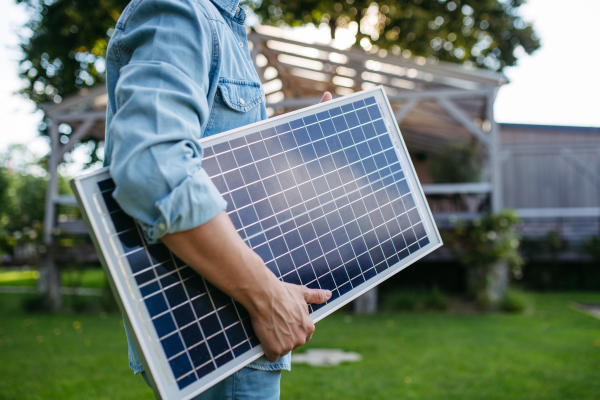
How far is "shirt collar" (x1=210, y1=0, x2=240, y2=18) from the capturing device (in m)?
1.19

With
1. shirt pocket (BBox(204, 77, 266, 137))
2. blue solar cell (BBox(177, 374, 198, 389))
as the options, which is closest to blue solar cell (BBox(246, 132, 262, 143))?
shirt pocket (BBox(204, 77, 266, 137))

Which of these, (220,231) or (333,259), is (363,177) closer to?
(333,259)

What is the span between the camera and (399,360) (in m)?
5.18

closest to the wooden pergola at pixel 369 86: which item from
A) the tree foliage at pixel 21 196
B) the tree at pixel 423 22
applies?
the tree at pixel 423 22

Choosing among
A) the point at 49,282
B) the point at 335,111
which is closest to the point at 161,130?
the point at 335,111

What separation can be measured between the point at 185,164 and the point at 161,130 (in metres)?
0.08

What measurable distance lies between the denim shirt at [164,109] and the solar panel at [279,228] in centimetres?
9

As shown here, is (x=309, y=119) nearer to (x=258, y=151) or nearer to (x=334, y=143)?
(x=334, y=143)

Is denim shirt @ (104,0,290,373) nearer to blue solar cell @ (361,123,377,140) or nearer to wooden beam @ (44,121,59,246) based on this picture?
blue solar cell @ (361,123,377,140)

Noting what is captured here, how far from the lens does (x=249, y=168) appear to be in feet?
3.61

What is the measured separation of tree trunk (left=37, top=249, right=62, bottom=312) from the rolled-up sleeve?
1036 centimetres

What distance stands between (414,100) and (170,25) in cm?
850

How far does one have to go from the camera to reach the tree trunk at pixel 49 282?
9570 millimetres

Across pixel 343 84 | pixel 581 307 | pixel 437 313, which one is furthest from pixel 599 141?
pixel 437 313
